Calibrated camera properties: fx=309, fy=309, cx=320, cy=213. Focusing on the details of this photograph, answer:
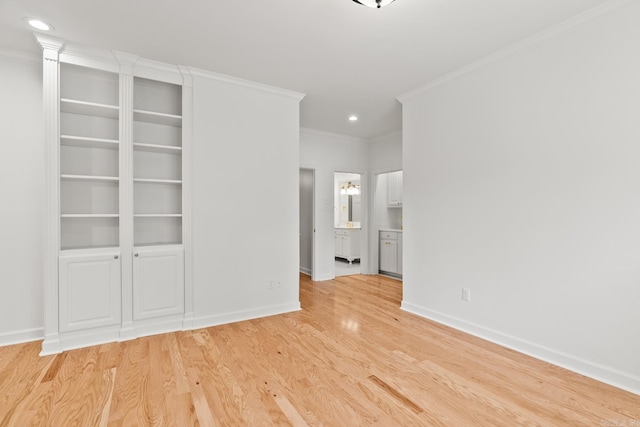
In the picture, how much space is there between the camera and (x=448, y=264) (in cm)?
350

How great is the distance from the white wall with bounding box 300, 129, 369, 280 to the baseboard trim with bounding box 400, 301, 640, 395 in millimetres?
2560

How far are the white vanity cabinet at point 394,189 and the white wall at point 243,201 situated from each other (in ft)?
10.2

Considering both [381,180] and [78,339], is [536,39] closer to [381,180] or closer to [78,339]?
[381,180]

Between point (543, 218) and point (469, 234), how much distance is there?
72 centimetres

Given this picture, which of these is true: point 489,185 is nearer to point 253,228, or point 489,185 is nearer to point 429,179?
point 429,179

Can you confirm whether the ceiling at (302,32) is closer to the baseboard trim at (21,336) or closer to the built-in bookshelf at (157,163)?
the built-in bookshelf at (157,163)

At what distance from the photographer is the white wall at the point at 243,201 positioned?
11.3ft

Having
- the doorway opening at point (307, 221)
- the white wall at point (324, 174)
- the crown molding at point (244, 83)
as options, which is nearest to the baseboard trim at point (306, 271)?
the doorway opening at point (307, 221)

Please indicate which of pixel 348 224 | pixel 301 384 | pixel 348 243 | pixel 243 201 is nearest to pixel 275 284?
pixel 243 201

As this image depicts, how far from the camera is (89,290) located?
2924mm

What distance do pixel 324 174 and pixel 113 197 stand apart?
11.4 ft

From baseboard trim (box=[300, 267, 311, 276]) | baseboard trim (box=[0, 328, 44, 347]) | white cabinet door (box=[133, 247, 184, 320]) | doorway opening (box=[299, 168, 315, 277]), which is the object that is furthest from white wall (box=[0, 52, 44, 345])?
baseboard trim (box=[300, 267, 311, 276])

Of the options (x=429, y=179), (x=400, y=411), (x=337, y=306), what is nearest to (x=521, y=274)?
(x=429, y=179)

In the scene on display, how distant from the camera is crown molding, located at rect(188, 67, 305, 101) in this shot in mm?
3379
